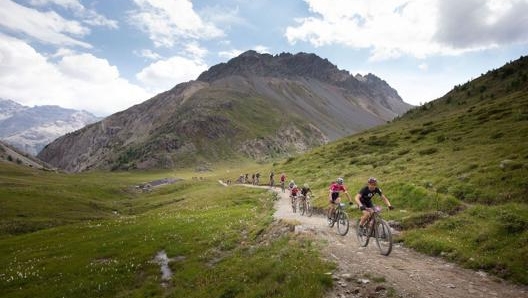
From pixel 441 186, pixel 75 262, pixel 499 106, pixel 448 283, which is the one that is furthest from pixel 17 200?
pixel 499 106

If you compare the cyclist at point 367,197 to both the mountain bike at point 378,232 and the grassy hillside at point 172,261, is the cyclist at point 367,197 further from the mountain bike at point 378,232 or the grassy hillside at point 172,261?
the grassy hillside at point 172,261

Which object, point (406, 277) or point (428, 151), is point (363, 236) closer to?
point (406, 277)

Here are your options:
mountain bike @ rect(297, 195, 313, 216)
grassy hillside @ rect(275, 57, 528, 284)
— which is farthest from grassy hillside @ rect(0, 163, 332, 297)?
grassy hillside @ rect(275, 57, 528, 284)

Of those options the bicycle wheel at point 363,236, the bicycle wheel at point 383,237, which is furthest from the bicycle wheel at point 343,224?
the bicycle wheel at point 383,237

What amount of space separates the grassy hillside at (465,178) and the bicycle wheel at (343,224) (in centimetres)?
358

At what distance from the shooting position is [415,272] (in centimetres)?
1625

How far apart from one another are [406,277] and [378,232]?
4195mm

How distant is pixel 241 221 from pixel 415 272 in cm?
2264

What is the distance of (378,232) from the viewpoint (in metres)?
19.7

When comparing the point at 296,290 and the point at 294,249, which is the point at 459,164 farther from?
the point at 296,290

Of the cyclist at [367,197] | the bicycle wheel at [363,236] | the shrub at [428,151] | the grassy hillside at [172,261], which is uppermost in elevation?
the shrub at [428,151]

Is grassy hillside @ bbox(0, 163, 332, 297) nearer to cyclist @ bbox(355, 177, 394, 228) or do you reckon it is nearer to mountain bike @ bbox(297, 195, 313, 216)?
cyclist @ bbox(355, 177, 394, 228)

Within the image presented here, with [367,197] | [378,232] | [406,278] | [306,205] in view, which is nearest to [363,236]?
[378,232]

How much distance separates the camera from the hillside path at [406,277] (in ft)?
46.5
